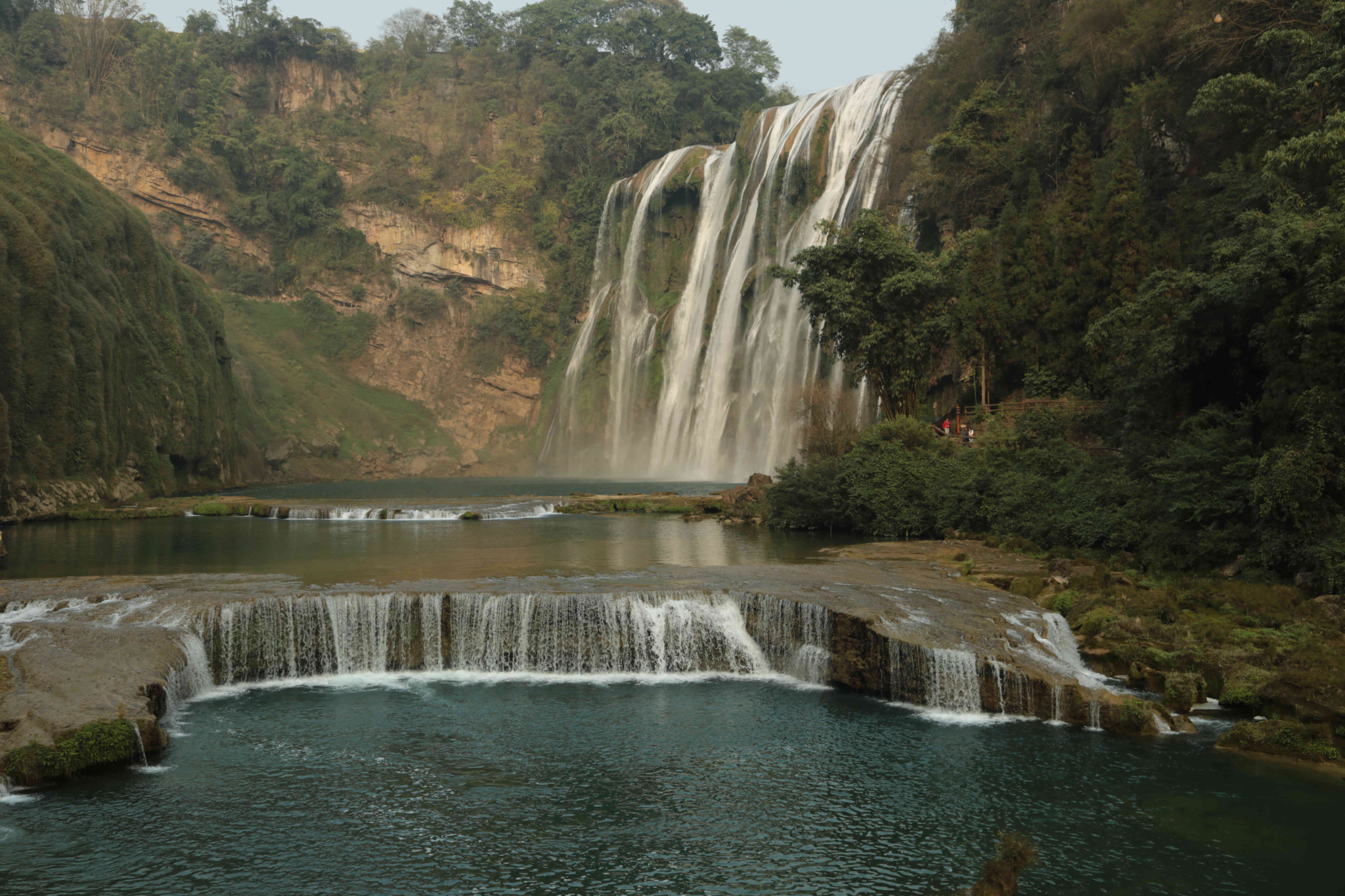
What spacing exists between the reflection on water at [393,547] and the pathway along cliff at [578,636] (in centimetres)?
254

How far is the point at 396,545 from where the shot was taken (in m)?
25.2

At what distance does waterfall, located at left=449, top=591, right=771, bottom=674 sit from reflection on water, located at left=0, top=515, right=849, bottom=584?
2.90m

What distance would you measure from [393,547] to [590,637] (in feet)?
34.8

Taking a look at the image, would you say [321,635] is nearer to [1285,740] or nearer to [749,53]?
[1285,740]

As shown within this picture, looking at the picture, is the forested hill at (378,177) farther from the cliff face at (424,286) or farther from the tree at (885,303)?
the tree at (885,303)

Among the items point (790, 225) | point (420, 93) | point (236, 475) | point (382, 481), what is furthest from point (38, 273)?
point (420, 93)

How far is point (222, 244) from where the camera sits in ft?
247

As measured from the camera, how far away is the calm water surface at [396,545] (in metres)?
20.8

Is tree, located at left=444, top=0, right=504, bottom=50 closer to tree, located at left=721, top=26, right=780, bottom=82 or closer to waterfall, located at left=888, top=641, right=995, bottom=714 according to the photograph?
tree, located at left=721, top=26, right=780, bottom=82

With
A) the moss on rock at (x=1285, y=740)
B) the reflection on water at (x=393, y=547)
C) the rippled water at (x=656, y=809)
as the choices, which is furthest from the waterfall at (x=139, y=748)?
the moss on rock at (x=1285, y=740)

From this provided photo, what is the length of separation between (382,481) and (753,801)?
184ft

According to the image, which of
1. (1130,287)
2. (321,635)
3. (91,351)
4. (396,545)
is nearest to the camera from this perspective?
(321,635)

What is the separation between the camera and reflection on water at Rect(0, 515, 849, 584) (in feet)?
67.9

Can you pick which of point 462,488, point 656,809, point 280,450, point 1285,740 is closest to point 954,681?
point 1285,740
